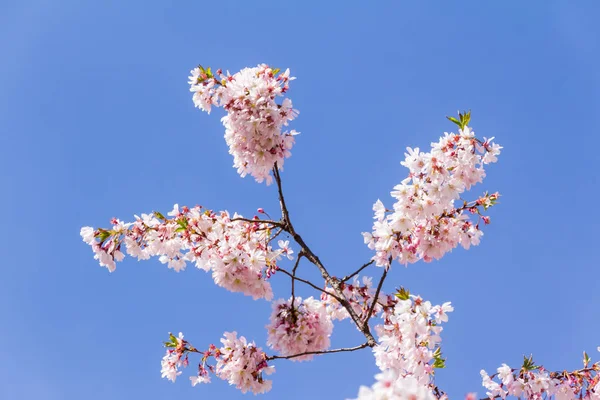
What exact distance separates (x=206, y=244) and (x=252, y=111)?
69.2 inches

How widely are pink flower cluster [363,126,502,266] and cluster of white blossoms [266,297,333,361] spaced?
4.05 feet

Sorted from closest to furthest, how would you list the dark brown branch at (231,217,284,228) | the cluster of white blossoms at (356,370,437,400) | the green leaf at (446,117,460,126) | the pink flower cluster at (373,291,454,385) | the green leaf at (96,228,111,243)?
the cluster of white blossoms at (356,370,437,400) < the pink flower cluster at (373,291,454,385) < the green leaf at (446,117,460,126) < the green leaf at (96,228,111,243) < the dark brown branch at (231,217,284,228)

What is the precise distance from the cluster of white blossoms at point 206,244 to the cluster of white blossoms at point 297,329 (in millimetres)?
296

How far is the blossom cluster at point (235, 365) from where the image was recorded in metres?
6.72

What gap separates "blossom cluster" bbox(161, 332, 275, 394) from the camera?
6723 millimetres

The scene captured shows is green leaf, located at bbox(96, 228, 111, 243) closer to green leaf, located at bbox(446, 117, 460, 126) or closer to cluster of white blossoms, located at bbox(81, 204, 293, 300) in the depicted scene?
cluster of white blossoms, located at bbox(81, 204, 293, 300)

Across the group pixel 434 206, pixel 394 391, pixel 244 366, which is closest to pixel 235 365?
pixel 244 366

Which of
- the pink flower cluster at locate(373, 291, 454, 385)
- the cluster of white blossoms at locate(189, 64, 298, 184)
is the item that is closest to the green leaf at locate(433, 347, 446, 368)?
the pink flower cluster at locate(373, 291, 454, 385)

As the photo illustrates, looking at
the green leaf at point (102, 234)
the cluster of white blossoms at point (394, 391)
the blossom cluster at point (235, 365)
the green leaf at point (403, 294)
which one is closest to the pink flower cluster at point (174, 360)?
the blossom cluster at point (235, 365)

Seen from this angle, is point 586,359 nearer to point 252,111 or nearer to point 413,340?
point 413,340

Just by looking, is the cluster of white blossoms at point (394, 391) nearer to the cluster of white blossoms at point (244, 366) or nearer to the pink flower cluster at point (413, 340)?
the pink flower cluster at point (413, 340)

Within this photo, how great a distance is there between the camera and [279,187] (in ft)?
23.8

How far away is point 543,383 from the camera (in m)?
6.41

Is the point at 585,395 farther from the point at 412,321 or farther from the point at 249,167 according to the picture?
the point at 249,167
